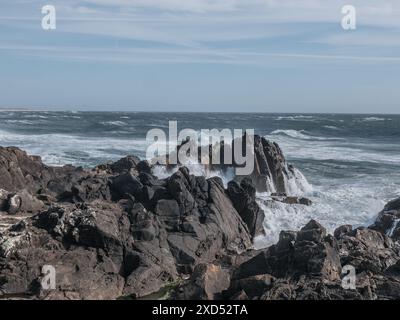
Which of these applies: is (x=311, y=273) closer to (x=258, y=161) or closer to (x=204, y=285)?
(x=204, y=285)

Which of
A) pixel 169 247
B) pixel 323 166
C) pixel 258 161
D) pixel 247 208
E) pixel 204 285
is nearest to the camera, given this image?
pixel 204 285

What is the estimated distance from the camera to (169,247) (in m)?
13.7

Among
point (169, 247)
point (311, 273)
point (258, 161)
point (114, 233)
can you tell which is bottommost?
point (169, 247)

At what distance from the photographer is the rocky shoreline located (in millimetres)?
10578

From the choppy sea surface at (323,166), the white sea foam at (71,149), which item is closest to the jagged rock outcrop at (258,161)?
the choppy sea surface at (323,166)

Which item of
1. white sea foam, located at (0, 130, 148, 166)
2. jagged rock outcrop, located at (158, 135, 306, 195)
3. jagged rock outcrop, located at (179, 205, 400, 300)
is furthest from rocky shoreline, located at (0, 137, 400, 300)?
white sea foam, located at (0, 130, 148, 166)

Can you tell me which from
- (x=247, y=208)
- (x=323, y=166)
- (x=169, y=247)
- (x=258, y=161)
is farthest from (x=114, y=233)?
(x=323, y=166)

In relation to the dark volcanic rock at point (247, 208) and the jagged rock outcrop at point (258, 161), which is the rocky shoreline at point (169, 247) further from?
the jagged rock outcrop at point (258, 161)

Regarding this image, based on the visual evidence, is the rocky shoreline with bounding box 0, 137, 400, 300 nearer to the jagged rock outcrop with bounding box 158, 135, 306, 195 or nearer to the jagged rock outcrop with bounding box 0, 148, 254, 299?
the jagged rock outcrop with bounding box 0, 148, 254, 299

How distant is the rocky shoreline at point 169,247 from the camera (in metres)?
10.6

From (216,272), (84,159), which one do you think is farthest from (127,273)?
(84,159)

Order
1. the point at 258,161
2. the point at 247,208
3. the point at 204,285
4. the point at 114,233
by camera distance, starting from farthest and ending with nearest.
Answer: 1. the point at 258,161
2. the point at 247,208
3. the point at 114,233
4. the point at 204,285

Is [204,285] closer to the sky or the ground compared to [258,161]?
closer to the ground

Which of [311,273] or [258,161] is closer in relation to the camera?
[311,273]
